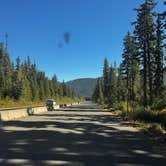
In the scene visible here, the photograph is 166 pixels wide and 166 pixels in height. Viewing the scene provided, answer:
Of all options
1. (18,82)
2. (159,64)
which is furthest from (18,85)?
(159,64)

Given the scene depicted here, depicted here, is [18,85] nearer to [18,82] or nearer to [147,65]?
[18,82]

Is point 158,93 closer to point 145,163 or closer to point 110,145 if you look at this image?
point 110,145

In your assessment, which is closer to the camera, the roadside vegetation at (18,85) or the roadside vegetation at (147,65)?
the roadside vegetation at (147,65)

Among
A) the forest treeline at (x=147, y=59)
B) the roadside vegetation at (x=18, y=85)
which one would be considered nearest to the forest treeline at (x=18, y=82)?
the roadside vegetation at (x=18, y=85)

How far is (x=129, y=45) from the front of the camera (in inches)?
2598

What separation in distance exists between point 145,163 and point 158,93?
1799 inches

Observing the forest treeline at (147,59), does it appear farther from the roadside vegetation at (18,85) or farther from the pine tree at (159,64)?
the roadside vegetation at (18,85)

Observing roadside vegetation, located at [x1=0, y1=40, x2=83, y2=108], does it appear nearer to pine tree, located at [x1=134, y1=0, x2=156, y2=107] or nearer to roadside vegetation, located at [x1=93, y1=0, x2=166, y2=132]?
roadside vegetation, located at [x1=93, y1=0, x2=166, y2=132]

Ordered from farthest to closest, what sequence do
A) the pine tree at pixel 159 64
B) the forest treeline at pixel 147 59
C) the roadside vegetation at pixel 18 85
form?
the roadside vegetation at pixel 18 85, the pine tree at pixel 159 64, the forest treeline at pixel 147 59

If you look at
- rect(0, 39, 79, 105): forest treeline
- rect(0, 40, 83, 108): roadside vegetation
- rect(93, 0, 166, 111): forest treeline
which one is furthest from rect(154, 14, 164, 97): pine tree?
rect(0, 39, 79, 105): forest treeline

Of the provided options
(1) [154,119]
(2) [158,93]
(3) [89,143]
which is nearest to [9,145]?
(3) [89,143]

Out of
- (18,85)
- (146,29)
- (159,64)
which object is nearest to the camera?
(146,29)

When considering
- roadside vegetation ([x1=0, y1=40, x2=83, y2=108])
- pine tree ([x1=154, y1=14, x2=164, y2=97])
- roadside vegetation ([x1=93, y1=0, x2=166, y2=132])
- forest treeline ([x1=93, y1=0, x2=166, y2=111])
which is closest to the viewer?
roadside vegetation ([x1=93, y1=0, x2=166, y2=132])

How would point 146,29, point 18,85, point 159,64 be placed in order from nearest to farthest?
point 146,29
point 159,64
point 18,85
